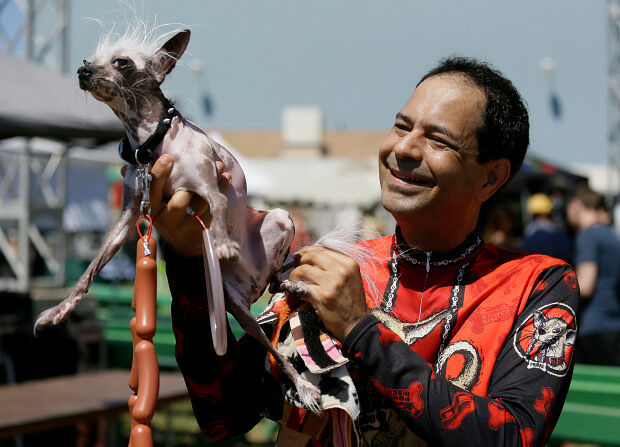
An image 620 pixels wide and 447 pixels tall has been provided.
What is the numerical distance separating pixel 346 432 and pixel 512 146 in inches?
26.1

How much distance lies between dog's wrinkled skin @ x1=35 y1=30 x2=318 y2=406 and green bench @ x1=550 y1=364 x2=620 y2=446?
2.53 metres

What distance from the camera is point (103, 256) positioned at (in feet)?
3.76

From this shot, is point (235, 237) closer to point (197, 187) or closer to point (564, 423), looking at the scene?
point (197, 187)

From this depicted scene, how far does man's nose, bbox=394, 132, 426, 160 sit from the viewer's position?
4.40 feet

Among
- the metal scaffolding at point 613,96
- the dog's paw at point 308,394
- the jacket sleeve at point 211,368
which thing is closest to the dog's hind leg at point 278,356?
the dog's paw at point 308,394

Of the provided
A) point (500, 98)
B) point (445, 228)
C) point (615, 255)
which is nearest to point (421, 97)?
point (500, 98)

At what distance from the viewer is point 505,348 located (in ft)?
4.32

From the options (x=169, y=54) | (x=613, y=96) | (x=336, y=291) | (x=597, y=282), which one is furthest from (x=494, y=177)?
(x=613, y=96)

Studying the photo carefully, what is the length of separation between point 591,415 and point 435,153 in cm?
248

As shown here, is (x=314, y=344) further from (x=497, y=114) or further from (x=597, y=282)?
(x=597, y=282)

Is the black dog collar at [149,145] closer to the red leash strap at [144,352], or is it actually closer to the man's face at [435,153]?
the red leash strap at [144,352]

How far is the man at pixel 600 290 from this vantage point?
4.45 m

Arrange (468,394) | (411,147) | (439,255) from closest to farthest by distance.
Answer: (468,394), (411,147), (439,255)

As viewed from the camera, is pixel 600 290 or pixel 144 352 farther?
pixel 600 290
